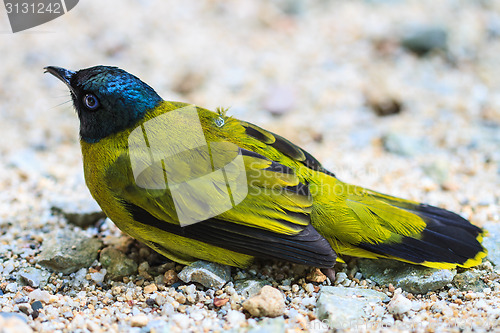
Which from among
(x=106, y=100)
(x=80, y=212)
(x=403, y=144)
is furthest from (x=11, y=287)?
(x=403, y=144)

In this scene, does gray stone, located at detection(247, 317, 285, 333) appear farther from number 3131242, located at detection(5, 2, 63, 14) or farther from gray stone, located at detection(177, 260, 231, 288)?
number 3131242, located at detection(5, 2, 63, 14)

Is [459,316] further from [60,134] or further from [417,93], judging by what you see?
[60,134]

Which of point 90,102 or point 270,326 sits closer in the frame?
point 270,326

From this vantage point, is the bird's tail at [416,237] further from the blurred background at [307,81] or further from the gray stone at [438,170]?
the gray stone at [438,170]

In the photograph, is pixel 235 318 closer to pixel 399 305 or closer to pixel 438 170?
pixel 399 305

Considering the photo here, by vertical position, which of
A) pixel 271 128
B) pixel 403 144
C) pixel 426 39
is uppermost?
pixel 426 39

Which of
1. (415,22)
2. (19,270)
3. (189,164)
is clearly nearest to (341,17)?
(415,22)
